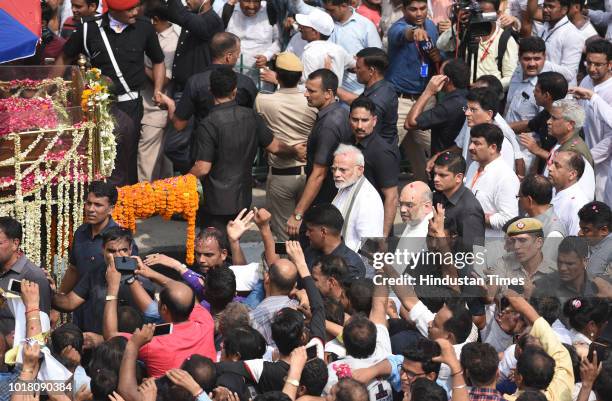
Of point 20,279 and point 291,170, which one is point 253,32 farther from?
point 20,279

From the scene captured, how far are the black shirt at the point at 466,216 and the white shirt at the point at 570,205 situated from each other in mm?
675

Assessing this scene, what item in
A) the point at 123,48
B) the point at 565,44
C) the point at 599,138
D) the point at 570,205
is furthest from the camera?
the point at 565,44

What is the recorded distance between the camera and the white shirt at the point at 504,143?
10.0 metres

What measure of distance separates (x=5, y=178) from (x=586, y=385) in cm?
446

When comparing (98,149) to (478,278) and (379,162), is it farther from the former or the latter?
(478,278)

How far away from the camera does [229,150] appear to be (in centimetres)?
1002

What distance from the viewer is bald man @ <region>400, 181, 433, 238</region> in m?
8.95

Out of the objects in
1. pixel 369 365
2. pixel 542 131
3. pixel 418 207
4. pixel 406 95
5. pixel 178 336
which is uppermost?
pixel 178 336

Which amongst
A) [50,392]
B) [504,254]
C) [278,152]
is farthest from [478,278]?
[50,392]

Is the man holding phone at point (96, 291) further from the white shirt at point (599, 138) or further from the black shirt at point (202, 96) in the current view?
the white shirt at point (599, 138)

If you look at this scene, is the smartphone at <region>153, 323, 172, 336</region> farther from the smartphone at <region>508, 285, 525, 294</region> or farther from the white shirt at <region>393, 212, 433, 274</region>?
the smartphone at <region>508, 285, 525, 294</region>

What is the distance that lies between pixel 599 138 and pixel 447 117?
129cm

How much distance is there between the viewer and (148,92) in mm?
11594

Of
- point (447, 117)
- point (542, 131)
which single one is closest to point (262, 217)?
point (447, 117)
